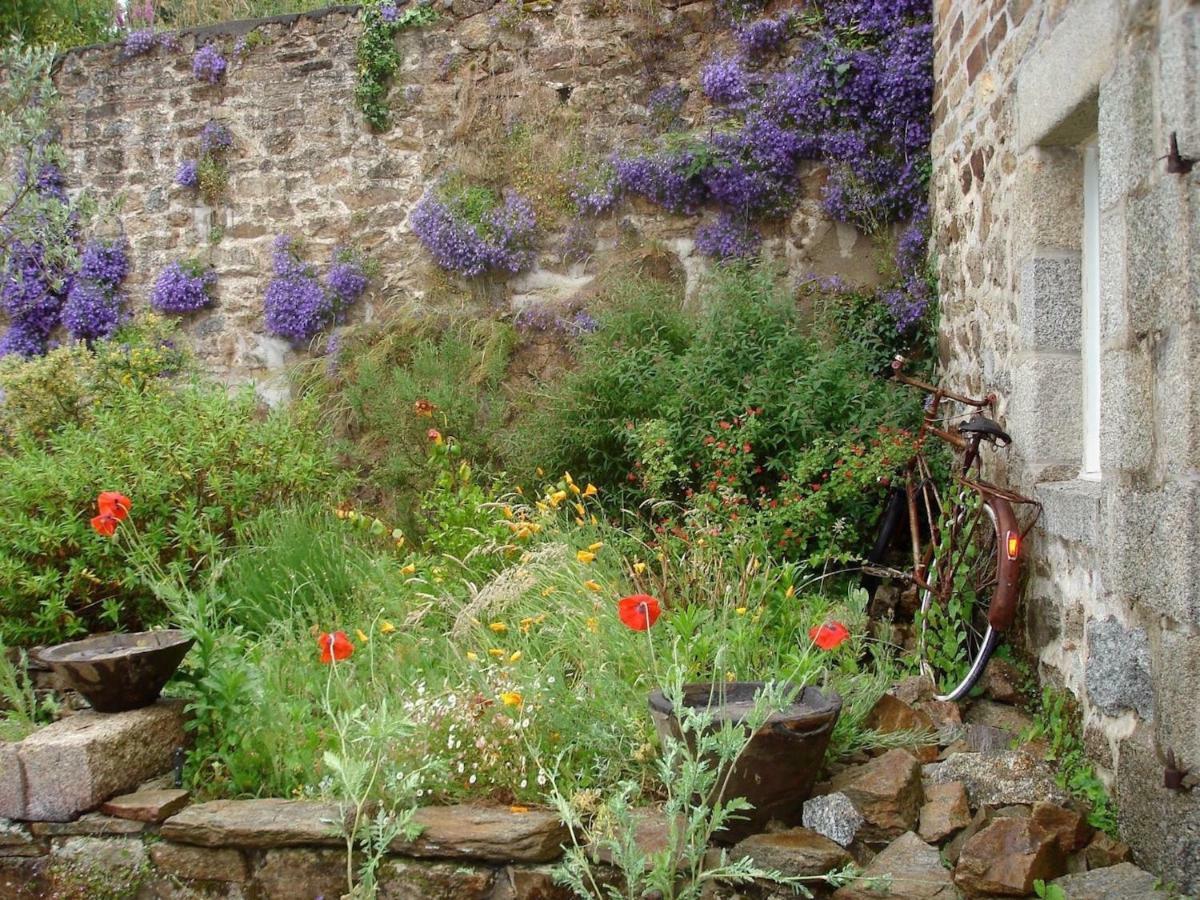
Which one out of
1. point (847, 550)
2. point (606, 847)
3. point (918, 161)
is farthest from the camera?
point (918, 161)

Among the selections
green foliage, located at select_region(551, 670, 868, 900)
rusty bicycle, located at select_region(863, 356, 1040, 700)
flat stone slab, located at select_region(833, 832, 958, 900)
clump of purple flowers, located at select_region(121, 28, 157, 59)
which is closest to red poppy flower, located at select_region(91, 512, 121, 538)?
green foliage, located at select_region(551, 670, 868, 900)

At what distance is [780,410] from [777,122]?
7.02 ft

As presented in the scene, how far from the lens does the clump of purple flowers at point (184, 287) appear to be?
740cm

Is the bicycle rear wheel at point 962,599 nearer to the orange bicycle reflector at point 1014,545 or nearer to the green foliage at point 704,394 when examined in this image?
the orange bicycle reflector at point 1014,545

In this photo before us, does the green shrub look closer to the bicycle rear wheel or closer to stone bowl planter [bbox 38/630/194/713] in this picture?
stone bowl planter [bbox 38/630/194/713]

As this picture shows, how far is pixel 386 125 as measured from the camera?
280 inches

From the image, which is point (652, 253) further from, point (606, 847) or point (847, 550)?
point (606, 847)

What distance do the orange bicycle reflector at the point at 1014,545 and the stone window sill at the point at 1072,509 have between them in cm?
13

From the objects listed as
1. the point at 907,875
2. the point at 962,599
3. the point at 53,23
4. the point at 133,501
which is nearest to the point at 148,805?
the point at 133,501

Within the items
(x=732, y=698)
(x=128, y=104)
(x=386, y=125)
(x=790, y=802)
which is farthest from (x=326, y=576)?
(x=128, y=104)

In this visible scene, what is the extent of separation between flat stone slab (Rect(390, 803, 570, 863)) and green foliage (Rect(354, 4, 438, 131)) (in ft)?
17.7

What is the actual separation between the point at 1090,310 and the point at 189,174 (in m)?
6.17

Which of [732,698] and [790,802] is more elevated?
[732,698]

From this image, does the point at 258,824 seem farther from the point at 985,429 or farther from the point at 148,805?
the point at 985,429
